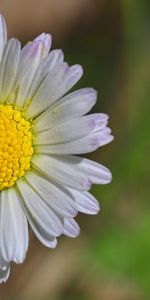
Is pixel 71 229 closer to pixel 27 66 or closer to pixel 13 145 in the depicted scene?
pixel 13 145

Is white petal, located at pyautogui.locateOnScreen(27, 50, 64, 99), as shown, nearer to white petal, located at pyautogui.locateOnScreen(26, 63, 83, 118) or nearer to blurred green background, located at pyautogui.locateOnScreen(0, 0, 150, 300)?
white petal, located at pyautogui.locateOnScreen(26, 63, 83, 118)

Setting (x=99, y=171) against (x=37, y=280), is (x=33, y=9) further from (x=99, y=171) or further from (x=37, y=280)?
(x=99, y=171)

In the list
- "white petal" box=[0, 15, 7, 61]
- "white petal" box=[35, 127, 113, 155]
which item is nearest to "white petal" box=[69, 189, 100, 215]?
"white petal" box=[35, 127, 113, 155]

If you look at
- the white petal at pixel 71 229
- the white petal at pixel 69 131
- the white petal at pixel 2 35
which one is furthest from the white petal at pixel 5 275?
the white petal at pixel 2 35

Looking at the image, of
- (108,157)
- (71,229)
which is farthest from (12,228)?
(108,157)

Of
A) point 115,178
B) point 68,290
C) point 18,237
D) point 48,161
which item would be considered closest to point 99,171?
point 48,161
